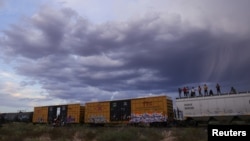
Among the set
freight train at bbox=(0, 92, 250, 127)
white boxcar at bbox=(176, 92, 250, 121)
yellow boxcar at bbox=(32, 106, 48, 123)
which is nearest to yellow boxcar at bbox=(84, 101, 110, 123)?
freight train at bbox=(0, 92, 250, 127)

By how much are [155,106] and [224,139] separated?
2562 cm

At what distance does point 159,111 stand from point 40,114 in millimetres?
25845

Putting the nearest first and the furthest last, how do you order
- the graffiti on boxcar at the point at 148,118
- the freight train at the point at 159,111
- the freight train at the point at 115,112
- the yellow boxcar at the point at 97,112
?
the freight train at the point at 159,111 → the graffiti on boxcar at the point at 148,118 → the freight train at the point at 115,112 → the yellow boxcar at the point at 97,112

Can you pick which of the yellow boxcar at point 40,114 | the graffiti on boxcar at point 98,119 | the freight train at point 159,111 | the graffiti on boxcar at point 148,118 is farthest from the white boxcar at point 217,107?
the yellow boxcar at point 40,114

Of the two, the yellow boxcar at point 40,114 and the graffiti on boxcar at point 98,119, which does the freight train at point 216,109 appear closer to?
the graffiti on boxcar at point 98,119

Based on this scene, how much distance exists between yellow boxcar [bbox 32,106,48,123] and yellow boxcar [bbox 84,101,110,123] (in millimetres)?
10025

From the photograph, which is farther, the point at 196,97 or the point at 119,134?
the point at 196,97

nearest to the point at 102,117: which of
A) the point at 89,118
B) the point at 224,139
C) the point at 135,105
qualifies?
the point at 89,118

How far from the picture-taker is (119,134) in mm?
16781

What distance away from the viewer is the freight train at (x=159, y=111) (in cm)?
2538

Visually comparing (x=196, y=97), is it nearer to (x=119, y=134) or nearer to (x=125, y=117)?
(x=125, y=117)

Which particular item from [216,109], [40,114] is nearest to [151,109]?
[216,109]

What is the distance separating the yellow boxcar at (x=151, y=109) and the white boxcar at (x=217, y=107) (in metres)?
1.71

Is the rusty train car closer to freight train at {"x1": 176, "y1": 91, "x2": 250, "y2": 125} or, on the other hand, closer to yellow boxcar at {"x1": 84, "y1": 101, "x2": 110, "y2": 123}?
yellow boxcar at {"x1": 84, "y1": 101, "x2": 110, "y2": 123}
